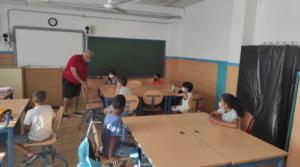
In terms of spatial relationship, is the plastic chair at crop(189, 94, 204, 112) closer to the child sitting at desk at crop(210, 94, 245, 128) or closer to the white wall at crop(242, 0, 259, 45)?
the child sitting at desk at crop(210, 94, 245, 128)

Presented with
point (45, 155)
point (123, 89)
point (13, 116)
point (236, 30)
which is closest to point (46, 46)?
point (123, 89)

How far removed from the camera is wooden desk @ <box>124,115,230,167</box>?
1701 mm

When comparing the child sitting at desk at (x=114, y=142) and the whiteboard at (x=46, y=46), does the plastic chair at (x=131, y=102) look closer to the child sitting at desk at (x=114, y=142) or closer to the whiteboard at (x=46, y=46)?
the child sitting at desk at (x=114, y=142)

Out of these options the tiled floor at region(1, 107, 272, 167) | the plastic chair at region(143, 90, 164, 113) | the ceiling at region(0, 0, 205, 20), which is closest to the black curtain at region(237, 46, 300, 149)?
the plastic chair at region(143, 90, 164, 113)

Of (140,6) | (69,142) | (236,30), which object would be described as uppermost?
(140,6)

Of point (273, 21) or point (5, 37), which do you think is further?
point (5, 37)

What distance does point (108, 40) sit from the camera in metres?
6.04

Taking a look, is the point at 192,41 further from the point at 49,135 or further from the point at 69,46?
the point at 49,135

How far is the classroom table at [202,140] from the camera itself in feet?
5.95

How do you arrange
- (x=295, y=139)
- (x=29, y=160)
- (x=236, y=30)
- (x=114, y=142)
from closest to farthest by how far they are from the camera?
(x=114, y=142)
(x=295, y=139)
(x=29, y=160)
(x=236, y=30)

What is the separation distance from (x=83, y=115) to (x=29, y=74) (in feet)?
5.56

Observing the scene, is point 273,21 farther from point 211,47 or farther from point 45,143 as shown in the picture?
point 45,143

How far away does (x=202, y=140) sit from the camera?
2.11m

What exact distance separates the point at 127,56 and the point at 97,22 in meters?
1.21
